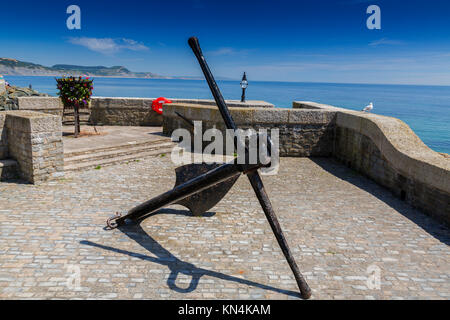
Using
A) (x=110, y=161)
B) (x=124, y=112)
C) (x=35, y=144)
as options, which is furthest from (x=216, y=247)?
(x=124, y=112)

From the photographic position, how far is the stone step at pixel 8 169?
630 cm

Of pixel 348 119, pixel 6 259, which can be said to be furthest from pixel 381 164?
pixel 6 259

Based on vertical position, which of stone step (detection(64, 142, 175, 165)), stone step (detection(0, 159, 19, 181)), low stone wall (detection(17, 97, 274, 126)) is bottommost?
stone step (detection(0, 159, 19, 181))

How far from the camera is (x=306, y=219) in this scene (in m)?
5.00

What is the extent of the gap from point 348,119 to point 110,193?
571 cm

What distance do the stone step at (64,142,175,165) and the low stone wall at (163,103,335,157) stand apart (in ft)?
4.23

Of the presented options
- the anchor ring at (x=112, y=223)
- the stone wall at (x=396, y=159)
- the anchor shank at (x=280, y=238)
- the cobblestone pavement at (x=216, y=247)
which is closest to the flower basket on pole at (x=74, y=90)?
the cobblestone pavement at (x=216, y=247)

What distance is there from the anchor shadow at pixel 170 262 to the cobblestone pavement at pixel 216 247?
0.04 feet

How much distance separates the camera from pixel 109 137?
371 inches

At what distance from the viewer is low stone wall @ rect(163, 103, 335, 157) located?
28.9 ft

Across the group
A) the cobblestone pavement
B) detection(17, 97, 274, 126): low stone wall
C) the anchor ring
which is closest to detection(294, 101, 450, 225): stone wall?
the cobblestone pavement

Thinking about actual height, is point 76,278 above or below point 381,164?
below

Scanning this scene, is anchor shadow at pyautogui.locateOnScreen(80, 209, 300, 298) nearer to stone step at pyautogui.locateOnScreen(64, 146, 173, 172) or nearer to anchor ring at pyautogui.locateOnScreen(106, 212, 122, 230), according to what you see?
anchor ring at pyautogui.locateOnScreen(106, 212, 122, 230)
